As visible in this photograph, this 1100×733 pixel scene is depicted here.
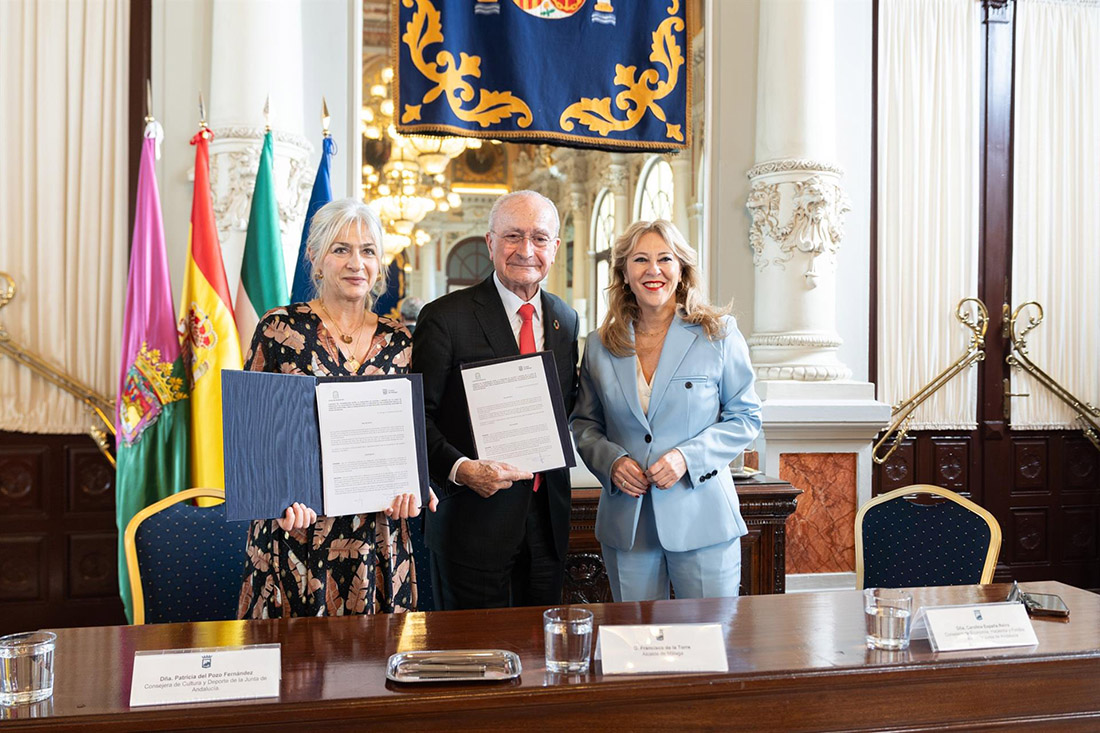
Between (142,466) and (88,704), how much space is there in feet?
7.84

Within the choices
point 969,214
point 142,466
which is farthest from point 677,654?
point 969,214

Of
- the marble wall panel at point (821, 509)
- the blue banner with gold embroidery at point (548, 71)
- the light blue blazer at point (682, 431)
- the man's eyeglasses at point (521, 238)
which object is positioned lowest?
the marble wall panel at point (821, 509)

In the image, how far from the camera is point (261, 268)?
383cm

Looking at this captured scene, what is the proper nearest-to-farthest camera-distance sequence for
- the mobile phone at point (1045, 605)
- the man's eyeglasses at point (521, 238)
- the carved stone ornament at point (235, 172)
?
1. the mobile phone at point (1045, 605)
2. the man's eyeglasses at point (521, 238)
3. the carved stone ornament at point (235, 172)

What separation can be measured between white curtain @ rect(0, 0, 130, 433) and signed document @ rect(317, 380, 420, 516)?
2.92 m

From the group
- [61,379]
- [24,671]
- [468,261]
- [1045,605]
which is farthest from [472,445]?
[468,261]

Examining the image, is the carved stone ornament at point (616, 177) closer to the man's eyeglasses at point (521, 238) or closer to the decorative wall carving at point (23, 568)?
the man's eyeglasses at point (521, 238)

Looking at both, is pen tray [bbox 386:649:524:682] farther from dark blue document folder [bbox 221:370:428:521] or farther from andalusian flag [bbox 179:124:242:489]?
andalusian flag [bbox 179:124:242:489]

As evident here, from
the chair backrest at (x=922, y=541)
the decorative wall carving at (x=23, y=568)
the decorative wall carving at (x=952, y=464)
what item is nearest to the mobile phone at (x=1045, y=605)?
the chair backrest at (x=922, y=541)

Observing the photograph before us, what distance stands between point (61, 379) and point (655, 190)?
3.37 m

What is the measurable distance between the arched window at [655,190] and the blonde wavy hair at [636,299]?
2.96 metres

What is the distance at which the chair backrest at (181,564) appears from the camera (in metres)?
2.31

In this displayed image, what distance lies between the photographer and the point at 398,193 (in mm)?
5746

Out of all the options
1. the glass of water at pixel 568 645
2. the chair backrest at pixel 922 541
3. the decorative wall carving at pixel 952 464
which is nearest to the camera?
the glass of water at pixel 568 645
